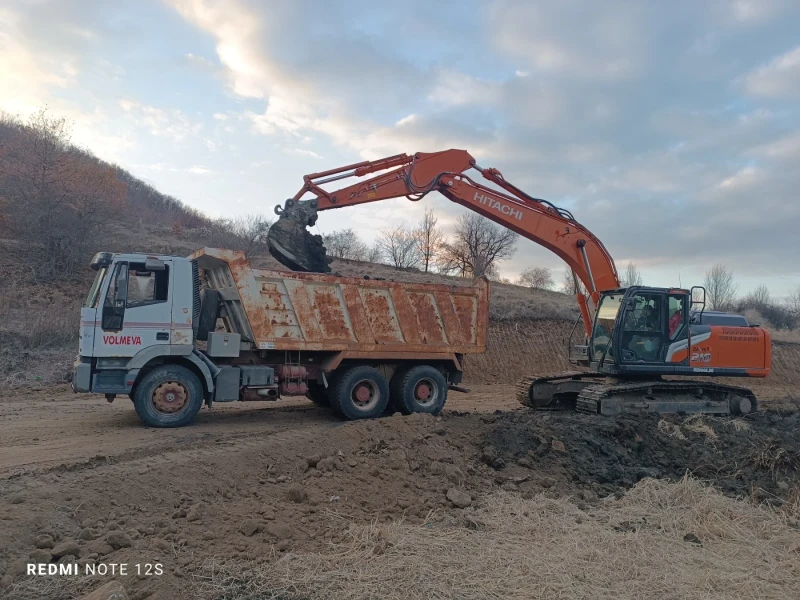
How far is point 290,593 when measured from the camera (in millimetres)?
3906

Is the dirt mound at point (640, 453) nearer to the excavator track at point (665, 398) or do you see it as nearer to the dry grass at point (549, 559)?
the dry grass at point (549, 559)

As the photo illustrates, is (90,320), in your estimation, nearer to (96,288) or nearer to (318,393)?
(96,288)

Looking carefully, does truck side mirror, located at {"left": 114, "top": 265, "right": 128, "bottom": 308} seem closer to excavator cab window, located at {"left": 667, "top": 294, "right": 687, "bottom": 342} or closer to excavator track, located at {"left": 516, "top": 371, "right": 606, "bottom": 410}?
excavator track, located at {"left": 516, "top": 371, "right": 606, "bottom": 410}

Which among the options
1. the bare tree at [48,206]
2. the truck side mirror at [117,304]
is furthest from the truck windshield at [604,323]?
the bare tree at [48,206]

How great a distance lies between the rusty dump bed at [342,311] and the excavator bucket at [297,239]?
724mm

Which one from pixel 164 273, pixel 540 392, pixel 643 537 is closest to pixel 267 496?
pixel 643 537

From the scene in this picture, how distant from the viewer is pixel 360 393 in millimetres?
9977

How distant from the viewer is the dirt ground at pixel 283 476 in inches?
172

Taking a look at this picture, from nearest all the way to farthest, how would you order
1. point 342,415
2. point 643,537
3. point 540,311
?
point 643,537
point 342,415
point 540,311

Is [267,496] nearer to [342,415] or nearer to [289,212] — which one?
[342,415]

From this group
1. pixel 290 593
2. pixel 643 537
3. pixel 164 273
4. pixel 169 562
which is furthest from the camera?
pixel 164 273

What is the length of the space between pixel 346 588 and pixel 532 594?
126 centimetres

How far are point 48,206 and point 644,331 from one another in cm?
2098

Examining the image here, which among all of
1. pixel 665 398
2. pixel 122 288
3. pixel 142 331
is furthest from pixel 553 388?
pixel 122 288
